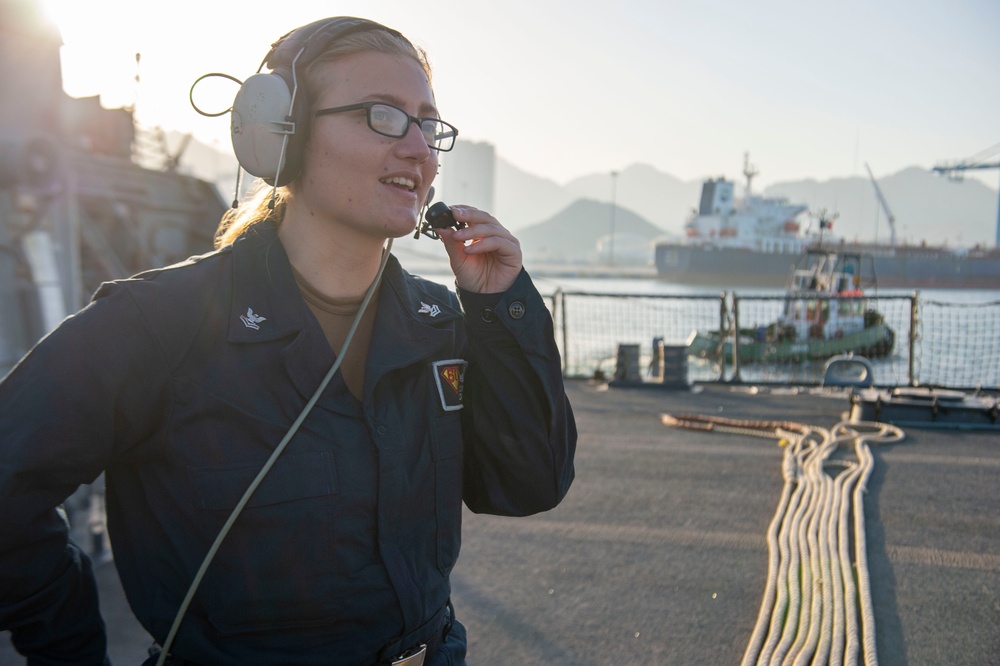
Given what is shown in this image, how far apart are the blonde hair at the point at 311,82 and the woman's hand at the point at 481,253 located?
1.08 feet

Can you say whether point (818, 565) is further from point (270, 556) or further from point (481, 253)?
point (270, 556)

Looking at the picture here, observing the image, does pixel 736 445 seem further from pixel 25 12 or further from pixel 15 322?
pixel 25 12

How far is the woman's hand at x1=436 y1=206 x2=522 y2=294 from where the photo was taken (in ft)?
5.32

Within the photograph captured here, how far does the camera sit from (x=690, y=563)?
11.4ft

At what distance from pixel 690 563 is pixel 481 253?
2333 millimetres

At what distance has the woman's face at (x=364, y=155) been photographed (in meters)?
1.51

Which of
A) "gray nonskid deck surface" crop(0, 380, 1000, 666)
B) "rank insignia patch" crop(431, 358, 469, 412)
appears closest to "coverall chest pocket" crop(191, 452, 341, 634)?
"rank insignia patch" crop(431, 358, 469, 412)

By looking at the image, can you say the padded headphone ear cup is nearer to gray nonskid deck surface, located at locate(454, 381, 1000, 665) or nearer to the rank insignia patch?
the rank insignia patch

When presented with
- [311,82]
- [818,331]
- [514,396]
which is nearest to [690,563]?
[514,396]

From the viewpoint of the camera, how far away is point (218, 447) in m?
1.33

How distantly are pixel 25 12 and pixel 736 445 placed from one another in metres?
4.93

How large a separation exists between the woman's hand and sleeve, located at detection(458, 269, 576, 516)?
0.03m

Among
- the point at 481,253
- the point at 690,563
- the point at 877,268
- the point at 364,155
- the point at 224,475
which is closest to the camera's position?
the point at 224,475

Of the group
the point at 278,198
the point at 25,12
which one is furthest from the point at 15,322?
the point at 278,198
